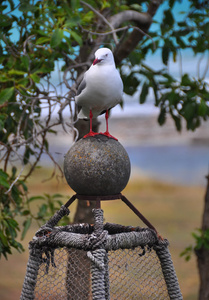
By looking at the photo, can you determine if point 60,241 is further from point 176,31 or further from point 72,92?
point 176,31

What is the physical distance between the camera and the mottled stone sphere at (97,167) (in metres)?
1.34

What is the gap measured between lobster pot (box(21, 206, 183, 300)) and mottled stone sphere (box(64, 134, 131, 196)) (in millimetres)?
95

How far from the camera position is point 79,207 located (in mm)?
2527

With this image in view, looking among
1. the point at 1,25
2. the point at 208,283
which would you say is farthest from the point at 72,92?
the point at 208,283

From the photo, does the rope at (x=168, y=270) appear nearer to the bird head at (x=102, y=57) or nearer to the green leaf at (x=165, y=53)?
the bird head at (x=102, y=57)

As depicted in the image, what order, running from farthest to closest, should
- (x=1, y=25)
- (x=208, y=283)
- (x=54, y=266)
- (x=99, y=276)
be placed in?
(x=208, y=283)
(x=1, y=25)
(x=54, y=266)
(x=99, y=276)

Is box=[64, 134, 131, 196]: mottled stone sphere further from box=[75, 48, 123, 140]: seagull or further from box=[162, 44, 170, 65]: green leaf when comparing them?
box=[162, 44, 170, 65]: green leaf

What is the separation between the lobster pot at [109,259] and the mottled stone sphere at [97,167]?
0.10 meters

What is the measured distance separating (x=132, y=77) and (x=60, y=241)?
69.7 inches

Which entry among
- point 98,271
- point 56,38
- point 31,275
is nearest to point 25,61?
point 56,38

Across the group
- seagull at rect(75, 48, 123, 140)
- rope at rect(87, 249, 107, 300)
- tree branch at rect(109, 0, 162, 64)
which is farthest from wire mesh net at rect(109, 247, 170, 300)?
tree branch at rect(109, 0, 162, 64)

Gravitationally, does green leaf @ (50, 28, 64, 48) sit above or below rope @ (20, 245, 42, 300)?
above

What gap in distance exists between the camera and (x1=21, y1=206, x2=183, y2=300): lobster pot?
1269mm

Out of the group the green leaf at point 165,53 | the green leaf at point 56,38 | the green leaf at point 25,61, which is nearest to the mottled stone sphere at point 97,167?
the green leaf at point 56,38
